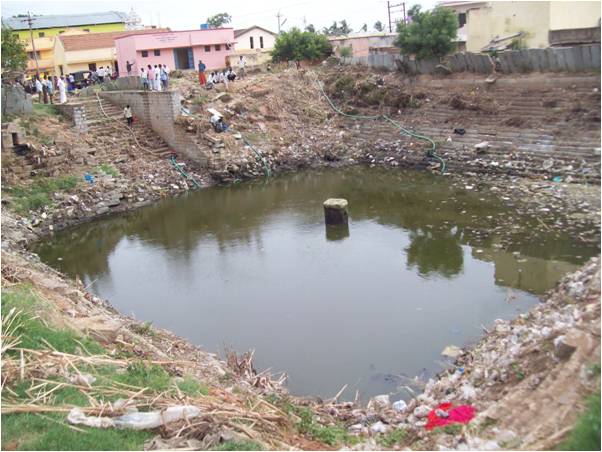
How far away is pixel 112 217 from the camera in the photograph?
598 inches

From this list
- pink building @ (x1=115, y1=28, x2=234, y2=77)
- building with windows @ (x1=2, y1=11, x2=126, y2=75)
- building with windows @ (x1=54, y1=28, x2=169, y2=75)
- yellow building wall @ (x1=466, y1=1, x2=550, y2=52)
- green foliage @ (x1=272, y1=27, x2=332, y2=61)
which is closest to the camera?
yellow building wall @ (x1=466, y1=1, x2=550, y2=52)

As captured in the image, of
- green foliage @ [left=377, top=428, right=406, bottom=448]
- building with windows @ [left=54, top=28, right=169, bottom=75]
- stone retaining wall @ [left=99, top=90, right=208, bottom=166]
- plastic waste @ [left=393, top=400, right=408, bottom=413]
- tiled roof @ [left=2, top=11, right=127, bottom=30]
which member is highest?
tiled roof @ [left=2, top=11, right=127, bottom=30]

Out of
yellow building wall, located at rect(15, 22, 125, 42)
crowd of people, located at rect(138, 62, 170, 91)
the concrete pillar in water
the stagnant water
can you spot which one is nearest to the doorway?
crowd of people, located at rect(138, 62, 170, 91)

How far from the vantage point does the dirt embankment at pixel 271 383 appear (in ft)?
15.6

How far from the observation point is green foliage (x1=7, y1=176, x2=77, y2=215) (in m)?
14.2

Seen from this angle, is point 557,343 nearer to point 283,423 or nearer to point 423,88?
point 283,423

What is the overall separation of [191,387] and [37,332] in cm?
166

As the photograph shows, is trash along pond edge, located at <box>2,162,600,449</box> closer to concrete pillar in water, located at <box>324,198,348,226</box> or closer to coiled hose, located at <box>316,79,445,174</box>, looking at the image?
concrete pillar in water, located at <box>324,198,348,226</box>

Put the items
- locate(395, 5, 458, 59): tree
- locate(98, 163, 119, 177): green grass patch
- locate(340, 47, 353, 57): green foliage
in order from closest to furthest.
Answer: locate(98, 163, 119, 177): green grass patch
locate(395, 5, 458, 59): tree
locate(340, 47, 353, 57): green foliage

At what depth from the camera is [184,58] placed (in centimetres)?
2739

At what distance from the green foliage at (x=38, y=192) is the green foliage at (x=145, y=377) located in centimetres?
989

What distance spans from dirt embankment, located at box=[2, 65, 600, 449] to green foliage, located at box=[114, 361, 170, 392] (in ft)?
1.11

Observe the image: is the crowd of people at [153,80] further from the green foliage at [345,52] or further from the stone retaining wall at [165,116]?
the green foliage at [345,52]

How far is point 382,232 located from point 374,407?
22.3ft
